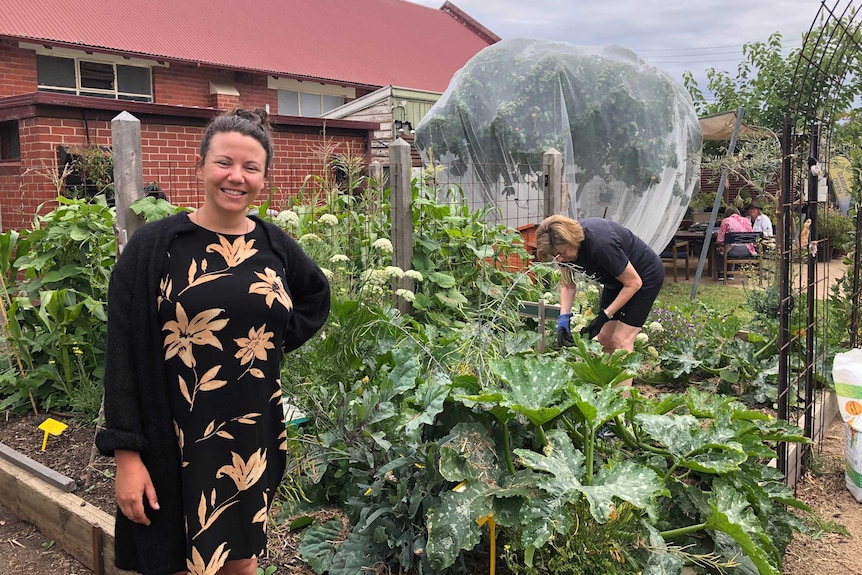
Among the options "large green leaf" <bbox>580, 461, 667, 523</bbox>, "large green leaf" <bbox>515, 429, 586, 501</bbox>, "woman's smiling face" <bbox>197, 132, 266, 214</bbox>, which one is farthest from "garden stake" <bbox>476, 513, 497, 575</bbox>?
"woman's smiling face" <bbox>197, 132, 266, 214</bbox>

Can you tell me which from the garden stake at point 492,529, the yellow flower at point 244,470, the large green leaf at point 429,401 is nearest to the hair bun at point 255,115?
the yellow flower at point 244,470

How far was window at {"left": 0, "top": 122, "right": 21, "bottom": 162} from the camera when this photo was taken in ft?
25.8

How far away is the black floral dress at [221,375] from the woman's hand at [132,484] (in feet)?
0.30

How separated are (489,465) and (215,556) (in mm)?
888

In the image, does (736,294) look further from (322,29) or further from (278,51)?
(322,29)

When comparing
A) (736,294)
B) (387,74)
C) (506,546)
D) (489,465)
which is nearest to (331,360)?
(489,465)

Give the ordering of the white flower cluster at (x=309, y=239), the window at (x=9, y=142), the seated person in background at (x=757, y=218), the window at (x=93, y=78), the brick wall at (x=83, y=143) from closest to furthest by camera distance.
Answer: the white flower cluster at (x=309, y=239), the brick wall at (x=83, y=143), the window at (x=9, y=142), the seated person in background at (x=757, y=218), the window at (x=93, y=78)

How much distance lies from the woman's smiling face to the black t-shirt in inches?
101

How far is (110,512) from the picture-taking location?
2.96 m

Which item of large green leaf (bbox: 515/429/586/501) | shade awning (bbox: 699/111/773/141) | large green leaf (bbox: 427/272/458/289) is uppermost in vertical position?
shade awning (bbox: 699/111/773/141)

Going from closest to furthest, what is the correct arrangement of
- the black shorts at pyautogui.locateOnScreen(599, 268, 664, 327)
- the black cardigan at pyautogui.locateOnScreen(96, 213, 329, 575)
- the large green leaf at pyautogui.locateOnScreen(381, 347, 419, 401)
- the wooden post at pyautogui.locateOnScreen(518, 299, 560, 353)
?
the black cardigan at pyautogui.locateOnScreen(96, 213, 329, 575) → the large green leaf at pyautogui.locateOnScreen(381, 347, 419, 401) → the wooden post at pyautogui.locateOnScreen(518, 299, 560, 353) → the black shorts at pyautogui.locateOnScreen(599, 268, 664, 327)

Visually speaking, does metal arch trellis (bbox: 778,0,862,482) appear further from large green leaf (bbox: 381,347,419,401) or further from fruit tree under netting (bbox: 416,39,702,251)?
fruit tree under netting (bbox: 416,39,702,251)

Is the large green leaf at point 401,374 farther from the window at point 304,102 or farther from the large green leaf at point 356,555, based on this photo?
the window at point 304,102

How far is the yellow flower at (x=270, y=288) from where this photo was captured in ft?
6.12
